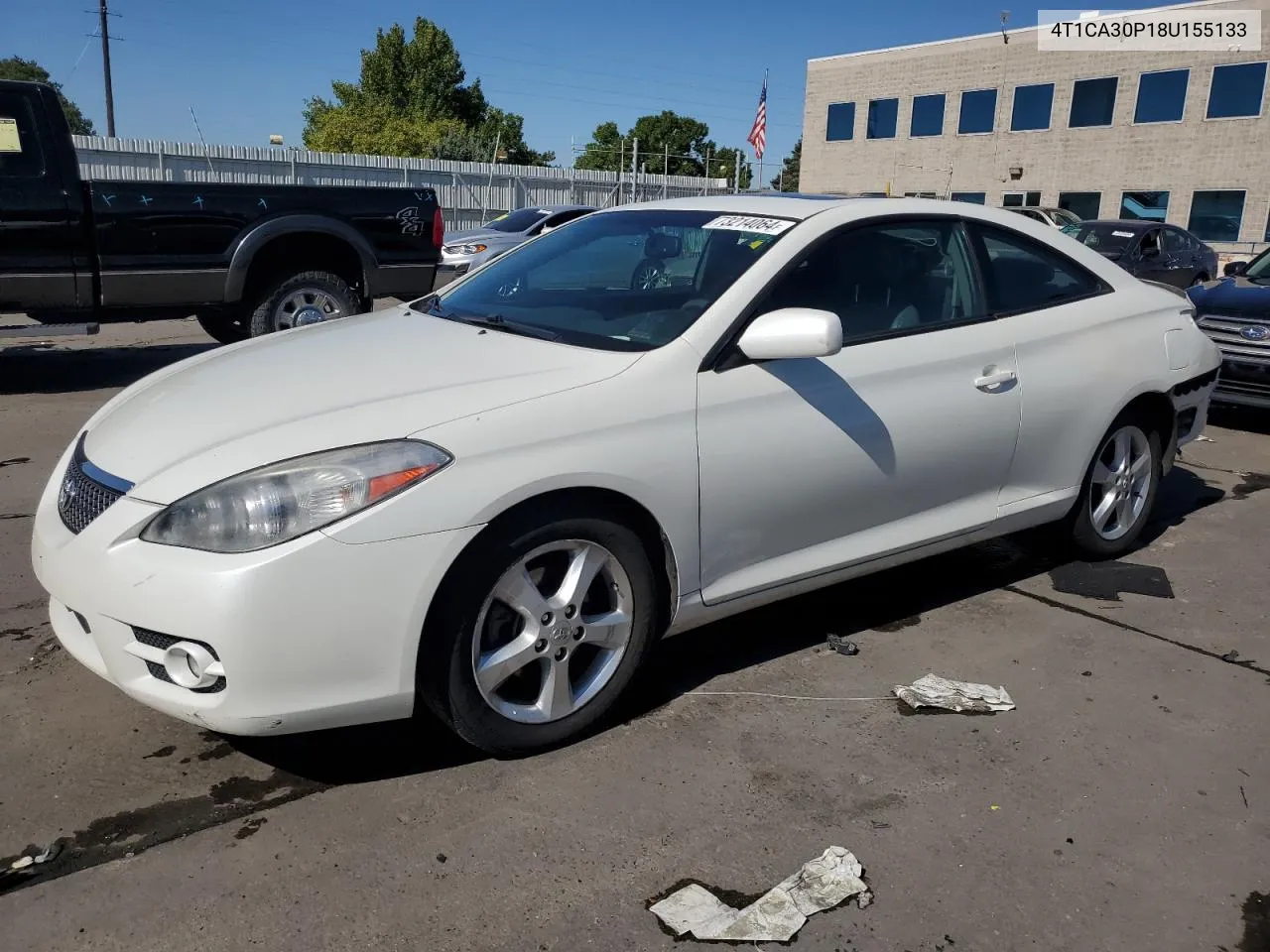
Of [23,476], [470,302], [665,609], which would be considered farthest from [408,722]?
[23,476]

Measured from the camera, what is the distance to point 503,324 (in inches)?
143

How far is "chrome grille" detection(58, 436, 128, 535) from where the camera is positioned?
2754mm

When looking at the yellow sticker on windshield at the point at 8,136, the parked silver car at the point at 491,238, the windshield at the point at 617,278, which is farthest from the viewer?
the parked silver car at the point at 491,238

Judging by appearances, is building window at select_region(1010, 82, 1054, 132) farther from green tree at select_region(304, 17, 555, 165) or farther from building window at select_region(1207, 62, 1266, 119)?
green tree at select_region(304, 17, 555, 165)

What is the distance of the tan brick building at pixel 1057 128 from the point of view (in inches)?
1233

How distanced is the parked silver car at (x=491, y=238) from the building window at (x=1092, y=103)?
82.2 ft

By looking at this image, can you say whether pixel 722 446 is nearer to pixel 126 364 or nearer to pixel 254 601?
pixel 254 601

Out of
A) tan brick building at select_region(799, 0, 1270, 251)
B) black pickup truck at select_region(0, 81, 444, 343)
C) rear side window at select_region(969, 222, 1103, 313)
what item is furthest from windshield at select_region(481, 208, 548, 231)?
tan brick building at select_region(799, 0, 1270, 251)

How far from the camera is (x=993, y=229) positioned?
4266mm

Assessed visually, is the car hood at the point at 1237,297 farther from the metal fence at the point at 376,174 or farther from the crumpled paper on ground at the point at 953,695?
the metal fence at the point at 376,174

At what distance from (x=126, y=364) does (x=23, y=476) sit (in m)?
4.10

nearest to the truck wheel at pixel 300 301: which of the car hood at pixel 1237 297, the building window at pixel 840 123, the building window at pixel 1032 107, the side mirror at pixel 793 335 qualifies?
the side mirror at pixel 793 335

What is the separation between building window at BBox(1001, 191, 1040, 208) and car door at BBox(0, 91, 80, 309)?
33496 mm

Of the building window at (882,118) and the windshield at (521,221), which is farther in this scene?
the building window at (882,118)
